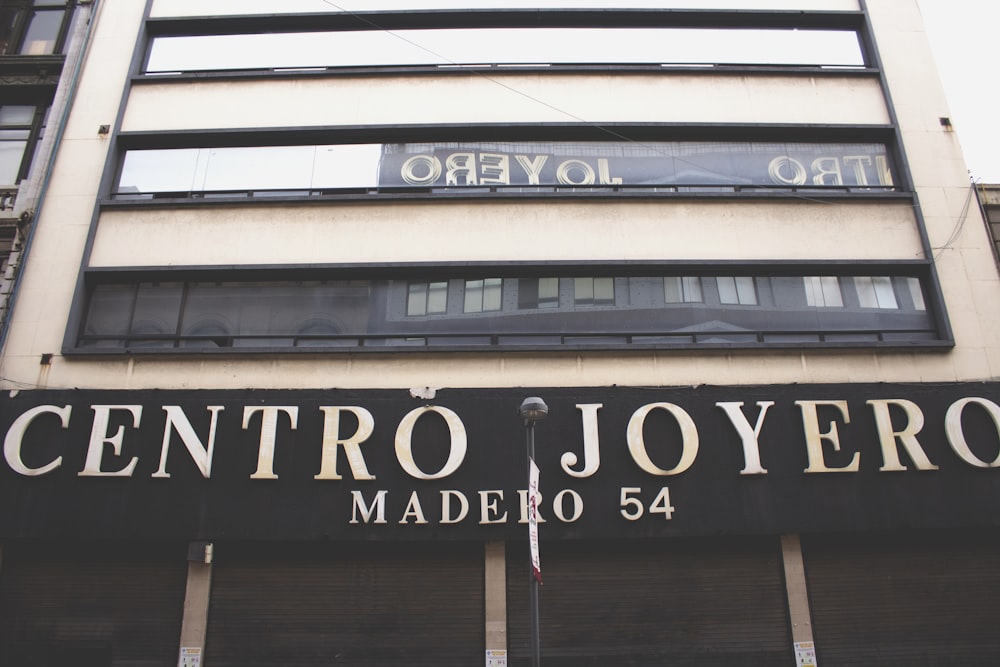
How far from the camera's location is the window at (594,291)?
13.2 m

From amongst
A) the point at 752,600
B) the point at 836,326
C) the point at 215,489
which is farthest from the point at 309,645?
the point at 836,326

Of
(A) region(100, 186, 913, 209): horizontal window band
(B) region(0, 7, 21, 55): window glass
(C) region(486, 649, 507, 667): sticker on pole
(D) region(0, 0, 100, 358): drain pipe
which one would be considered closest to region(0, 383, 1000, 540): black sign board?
(C) region(486, 649, 507, 667): sticker on pole

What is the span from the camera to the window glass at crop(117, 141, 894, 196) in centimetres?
1438

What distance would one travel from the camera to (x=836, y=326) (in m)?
13.1

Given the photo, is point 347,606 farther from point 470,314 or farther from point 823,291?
point 823,291

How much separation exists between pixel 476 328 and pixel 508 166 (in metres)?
4.17

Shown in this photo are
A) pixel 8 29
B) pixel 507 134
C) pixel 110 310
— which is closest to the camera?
pixel 110 310

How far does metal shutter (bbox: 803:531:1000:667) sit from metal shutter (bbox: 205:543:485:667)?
6.19m

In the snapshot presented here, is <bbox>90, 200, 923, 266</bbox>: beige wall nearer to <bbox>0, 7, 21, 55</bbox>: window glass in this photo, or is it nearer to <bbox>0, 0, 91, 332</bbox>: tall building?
<bbox>0, 0, 91, 332</bbox>: tall building

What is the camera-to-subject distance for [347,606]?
36.2ft

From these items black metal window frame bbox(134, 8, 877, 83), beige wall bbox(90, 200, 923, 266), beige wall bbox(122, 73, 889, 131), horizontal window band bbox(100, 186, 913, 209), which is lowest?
beige wall bbox(90, 200, 923, 266)

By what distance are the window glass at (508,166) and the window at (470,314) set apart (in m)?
2.40

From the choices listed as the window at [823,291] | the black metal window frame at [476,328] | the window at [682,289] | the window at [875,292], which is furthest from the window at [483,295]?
the window at [875,292]

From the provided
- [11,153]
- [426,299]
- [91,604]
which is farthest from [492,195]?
[11,153]
